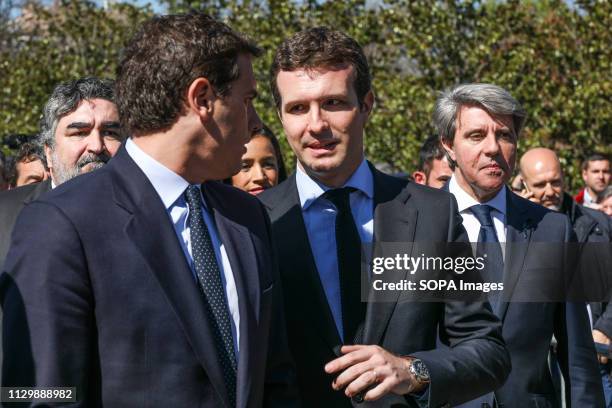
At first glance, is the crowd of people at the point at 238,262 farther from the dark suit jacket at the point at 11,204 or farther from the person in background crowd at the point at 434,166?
the person in background crowd at the point at 434,166

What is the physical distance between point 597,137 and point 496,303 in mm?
11447

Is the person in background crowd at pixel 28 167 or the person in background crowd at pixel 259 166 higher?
the person in background crowd at pixel 28 167

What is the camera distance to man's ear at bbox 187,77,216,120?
2.92 metres

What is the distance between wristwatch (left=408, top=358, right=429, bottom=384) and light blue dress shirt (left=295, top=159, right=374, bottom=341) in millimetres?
420

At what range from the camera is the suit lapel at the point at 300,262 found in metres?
3.54

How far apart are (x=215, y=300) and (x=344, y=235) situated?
93 centimetres

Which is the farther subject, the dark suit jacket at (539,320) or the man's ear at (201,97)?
the dark suit jacket at (539,320)

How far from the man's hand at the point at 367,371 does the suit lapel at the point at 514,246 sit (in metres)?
1.90

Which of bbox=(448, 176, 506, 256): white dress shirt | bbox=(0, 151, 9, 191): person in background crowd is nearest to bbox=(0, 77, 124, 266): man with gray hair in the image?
bbox=(448, 176, 506, 256): white dress shirt

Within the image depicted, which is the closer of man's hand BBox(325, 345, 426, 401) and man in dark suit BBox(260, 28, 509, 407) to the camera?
man's hand BBox(325, 345, 426, 401)

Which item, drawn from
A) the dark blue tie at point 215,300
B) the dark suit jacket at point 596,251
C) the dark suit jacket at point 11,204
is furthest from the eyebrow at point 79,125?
the dark suit jacket at point 596,251

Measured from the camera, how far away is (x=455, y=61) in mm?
15719

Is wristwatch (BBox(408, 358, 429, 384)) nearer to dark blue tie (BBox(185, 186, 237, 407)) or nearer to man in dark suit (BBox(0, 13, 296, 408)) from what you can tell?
man in dark suit (BBox(0, 13, 296, 408))

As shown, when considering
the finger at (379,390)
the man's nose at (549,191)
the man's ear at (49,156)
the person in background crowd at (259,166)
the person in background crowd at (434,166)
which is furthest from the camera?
the man's nose at (549,191)
